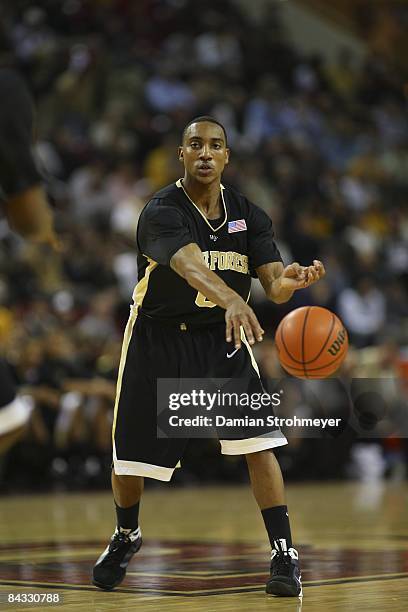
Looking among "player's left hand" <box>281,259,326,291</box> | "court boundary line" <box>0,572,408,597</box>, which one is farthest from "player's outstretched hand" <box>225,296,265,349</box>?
"court boundary line" <box>0,572,408,597</box>

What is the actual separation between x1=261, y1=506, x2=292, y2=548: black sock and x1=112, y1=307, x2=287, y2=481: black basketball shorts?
32 centimetres

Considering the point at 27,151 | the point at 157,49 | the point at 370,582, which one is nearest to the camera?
the point at 27,151

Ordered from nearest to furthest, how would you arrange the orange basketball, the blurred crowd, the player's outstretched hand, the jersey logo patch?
the player's outstretched hand < the jersey logo patch < the orange basketball < the blurred crowd

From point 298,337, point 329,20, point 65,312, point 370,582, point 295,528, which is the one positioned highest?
point 329,20

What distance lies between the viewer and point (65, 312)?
44.7 feet

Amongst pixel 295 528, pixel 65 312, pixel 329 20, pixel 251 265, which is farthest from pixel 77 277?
pixel 329 20

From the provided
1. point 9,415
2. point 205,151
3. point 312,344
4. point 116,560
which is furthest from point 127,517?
point 9,415

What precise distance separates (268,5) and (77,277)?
9601 mm

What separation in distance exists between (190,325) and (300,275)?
598mm

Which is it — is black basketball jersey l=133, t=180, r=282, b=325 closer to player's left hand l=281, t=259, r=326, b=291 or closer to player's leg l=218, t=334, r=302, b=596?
player's left hand l=281, t=259, r=326, b=291

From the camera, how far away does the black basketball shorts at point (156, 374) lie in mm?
5668

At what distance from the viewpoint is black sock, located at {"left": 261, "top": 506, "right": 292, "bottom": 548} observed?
550 cm

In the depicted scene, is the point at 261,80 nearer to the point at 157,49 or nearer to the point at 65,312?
the point at 157,49

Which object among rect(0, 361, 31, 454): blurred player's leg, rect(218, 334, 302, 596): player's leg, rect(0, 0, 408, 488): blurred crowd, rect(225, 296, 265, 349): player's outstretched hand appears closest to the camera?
rect(0, 361, 31, 454): blurred player's leg
